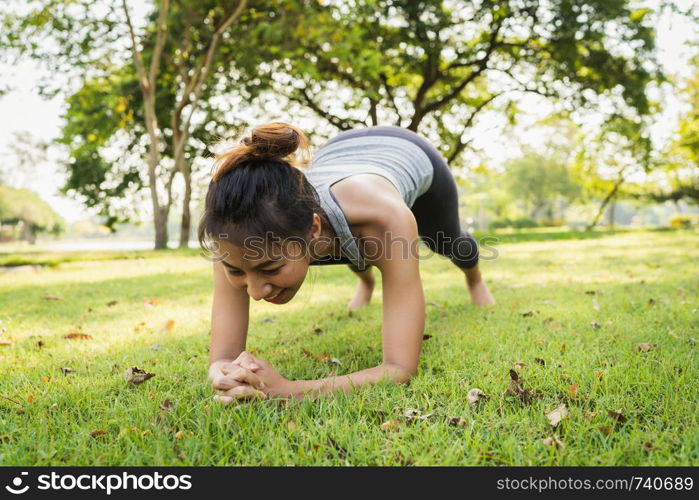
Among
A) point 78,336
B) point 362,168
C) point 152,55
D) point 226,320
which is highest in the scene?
point 152,55

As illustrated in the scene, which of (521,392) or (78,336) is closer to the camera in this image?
(521,392)

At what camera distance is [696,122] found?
24.3 metres

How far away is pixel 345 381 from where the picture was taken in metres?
2.09

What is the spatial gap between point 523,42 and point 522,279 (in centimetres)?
1397

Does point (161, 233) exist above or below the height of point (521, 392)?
above

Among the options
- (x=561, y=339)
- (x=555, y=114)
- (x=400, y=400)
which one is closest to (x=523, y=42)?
(x=555, y=114)

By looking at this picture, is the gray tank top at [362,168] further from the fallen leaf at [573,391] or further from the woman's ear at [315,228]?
the fallen leaf at [573,391]

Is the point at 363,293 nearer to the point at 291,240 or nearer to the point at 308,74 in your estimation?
the point at 291,240

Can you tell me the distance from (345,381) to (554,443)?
0.87 metres

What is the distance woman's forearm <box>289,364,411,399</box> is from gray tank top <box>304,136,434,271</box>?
645 millimetres

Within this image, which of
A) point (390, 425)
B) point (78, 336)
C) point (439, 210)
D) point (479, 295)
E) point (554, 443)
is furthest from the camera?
point (479, 295)

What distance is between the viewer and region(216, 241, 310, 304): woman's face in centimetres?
197

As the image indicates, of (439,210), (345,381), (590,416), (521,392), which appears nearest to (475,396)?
(521,392)

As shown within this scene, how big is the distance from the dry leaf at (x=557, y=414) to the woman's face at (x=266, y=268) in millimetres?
1162
